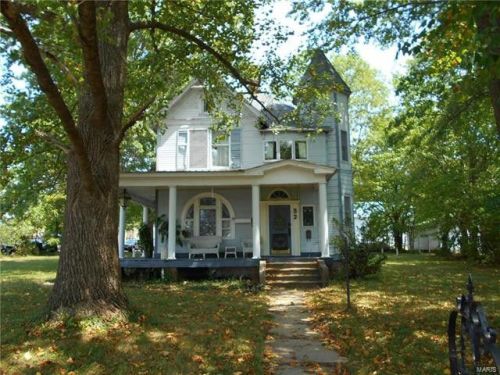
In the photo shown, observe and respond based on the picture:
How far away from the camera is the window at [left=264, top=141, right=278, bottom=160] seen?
64.7 ft

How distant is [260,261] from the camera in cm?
1570

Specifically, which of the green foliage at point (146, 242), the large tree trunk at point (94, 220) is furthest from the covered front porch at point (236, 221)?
the large tree trunk at point (94, 220)

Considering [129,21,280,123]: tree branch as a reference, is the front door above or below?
below

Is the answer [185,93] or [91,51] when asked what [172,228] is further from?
[91,51]

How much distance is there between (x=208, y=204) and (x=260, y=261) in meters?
4.61

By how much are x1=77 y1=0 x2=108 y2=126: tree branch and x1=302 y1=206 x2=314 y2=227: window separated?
12.6 meters

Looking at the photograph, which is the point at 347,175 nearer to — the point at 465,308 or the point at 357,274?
the point at 357,274

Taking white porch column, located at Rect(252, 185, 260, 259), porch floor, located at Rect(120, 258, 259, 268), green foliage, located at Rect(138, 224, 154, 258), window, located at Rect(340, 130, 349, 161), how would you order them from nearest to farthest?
1. porch floor, located at Rect(120, 258, 259, 268)
2. white porch column, located at Rect(252, 185, 260, 259)
3. green foliage, located at Rect(138, 224, 154, 258)
4. window, located at Rect(340, 130, 349, 161)

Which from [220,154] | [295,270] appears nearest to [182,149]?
[220,154]

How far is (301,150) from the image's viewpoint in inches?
786

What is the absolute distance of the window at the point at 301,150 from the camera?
1988cm

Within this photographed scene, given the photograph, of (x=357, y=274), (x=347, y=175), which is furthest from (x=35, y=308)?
(x=347, y=175)

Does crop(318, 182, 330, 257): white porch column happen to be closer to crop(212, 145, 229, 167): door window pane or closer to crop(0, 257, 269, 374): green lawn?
crop(212, 145, 229, 167): door window pane

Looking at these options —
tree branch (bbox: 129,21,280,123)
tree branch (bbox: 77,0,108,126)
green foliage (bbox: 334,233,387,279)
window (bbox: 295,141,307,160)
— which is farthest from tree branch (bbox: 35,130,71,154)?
window (bbox: 295,141,307,160)
